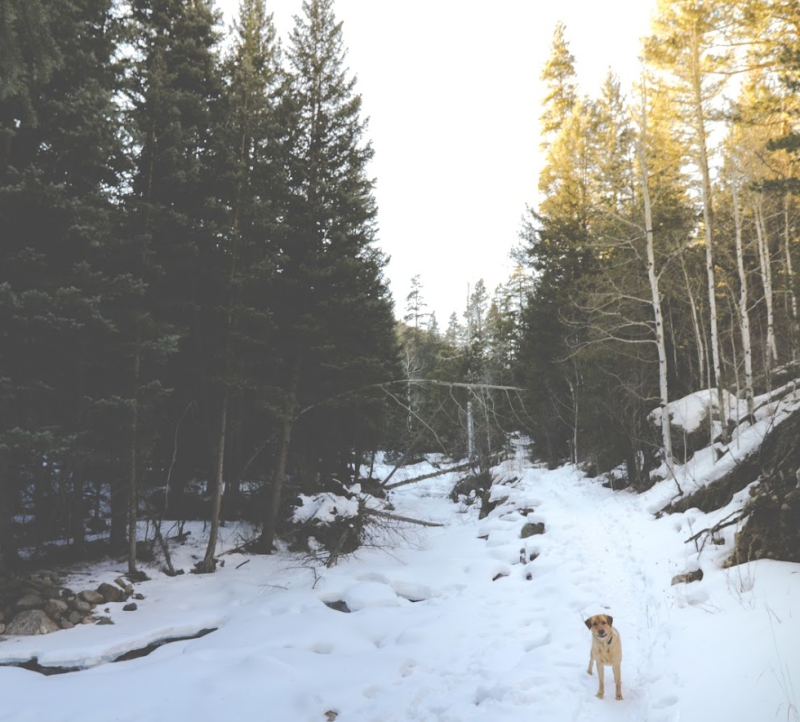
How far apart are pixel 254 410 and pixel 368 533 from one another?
193 inches

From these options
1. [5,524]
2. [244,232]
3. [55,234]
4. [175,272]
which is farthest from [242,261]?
[5,524]

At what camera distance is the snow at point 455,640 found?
402cm

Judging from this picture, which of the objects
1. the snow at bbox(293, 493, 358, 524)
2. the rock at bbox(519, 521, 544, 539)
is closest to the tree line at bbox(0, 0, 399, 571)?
the snow at bbox(293, 493, 358, 524)

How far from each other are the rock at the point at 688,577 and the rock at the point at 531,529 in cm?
494

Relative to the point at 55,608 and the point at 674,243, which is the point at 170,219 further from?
the point at 674,243

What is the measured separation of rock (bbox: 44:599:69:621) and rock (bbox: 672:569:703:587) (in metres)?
9.23

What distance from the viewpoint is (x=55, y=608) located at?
23.1ft

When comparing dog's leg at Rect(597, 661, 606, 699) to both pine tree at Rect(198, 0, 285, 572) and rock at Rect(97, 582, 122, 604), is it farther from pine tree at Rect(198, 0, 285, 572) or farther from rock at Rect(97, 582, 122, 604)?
pine tree at Rect(198, 0, 285, 572)

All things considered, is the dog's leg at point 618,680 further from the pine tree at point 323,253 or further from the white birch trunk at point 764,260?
the white birch trunk at point 764,260

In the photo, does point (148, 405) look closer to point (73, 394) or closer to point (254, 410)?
point (73, 394)

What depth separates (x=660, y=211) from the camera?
16.0 m

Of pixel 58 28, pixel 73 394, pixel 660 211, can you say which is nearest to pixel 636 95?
pixel 660 211

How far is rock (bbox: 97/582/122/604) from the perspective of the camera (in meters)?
7.95

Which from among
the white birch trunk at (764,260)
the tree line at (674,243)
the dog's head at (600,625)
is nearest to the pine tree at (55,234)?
the dog's head at (600,625)
